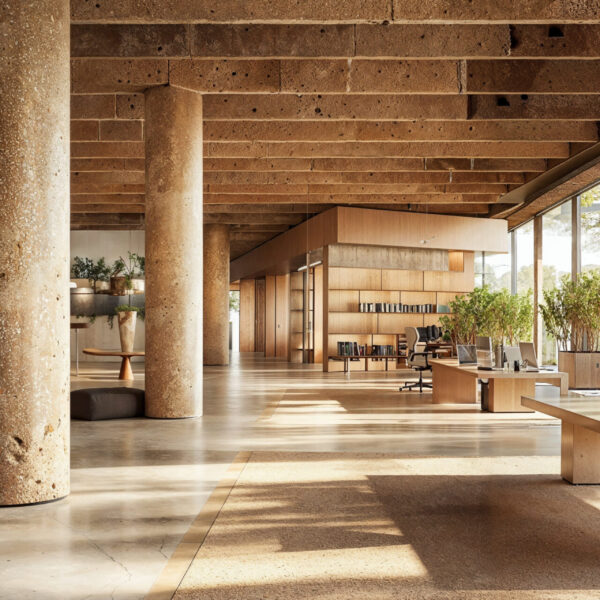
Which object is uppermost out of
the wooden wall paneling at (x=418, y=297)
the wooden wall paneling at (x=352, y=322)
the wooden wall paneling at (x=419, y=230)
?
the wooden wall paneling at (x=419, y=230)

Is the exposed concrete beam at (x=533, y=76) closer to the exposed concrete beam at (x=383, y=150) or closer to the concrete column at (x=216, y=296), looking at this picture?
the exposed concrete beam at (x=383, y=150)

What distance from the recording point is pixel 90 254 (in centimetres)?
2177

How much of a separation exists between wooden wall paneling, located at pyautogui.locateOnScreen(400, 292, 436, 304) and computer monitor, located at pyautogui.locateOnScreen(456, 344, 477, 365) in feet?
28.3

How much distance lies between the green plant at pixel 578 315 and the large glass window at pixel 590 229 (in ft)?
4.93

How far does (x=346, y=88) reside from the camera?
8969mm

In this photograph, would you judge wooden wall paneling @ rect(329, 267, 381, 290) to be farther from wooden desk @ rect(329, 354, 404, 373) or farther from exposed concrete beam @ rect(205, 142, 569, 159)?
exposed concrete beam @ rect(205, 142, 569, 159)

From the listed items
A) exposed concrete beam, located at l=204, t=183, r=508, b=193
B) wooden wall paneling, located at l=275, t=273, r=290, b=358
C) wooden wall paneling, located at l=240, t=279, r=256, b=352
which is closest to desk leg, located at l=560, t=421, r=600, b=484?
exposed concrete beam, located at l=204, t=183, r=508, b=193

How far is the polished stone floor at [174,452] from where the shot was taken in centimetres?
327

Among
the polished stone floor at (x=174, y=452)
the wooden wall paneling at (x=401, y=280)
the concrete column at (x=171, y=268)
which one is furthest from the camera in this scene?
the wooden wall paneling at (x=401, y=280)

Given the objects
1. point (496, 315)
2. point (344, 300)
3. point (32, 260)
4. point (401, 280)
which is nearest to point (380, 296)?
point (401, 280)

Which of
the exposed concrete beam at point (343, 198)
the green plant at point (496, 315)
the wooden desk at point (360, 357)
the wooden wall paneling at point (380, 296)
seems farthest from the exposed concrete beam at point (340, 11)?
the wooden wall paneling at point (380, 296)

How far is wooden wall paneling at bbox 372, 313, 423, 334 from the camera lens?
59.3 feet

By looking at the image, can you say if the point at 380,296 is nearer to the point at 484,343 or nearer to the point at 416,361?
the point at 416,361

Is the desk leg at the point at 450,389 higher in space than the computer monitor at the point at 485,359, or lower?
lower
